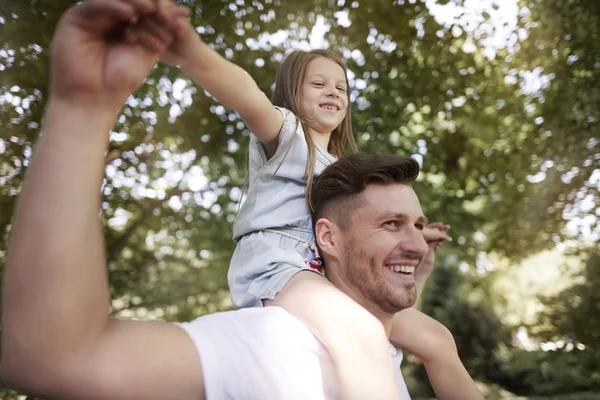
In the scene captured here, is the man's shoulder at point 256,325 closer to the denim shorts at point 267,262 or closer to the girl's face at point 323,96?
the denim shorts at point 267,262

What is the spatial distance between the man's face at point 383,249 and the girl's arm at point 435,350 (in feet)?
0.95

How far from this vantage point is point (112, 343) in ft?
2.29

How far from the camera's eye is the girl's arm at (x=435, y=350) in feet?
5.06

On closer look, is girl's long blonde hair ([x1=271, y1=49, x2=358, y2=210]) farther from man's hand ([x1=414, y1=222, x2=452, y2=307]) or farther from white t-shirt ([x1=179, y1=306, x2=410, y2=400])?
white t-shirt ([x1=179, y1=306, x2=410, y2=400])

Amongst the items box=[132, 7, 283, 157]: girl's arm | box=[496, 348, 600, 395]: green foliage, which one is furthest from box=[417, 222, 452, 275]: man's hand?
box=[496, 348, 600, 395]: green foliage

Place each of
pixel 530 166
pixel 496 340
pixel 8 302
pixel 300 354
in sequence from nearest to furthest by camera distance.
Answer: pixel 8 302
pixel 300 354
pixel 530 166
pixel 496 340

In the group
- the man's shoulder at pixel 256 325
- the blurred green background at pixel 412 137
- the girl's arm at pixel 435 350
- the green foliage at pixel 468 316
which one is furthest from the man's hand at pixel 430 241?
the green foliage at pixel 468 316

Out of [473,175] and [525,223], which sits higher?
[473,175]

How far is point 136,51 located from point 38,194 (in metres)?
0.19

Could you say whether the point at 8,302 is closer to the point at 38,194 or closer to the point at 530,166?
the point at 38,194

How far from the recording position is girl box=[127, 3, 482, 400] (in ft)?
3.26

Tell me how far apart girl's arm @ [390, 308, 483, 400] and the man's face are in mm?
290

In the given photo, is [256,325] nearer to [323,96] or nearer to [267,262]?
[267,262]

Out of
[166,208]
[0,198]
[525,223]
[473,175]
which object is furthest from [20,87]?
[525,223]
